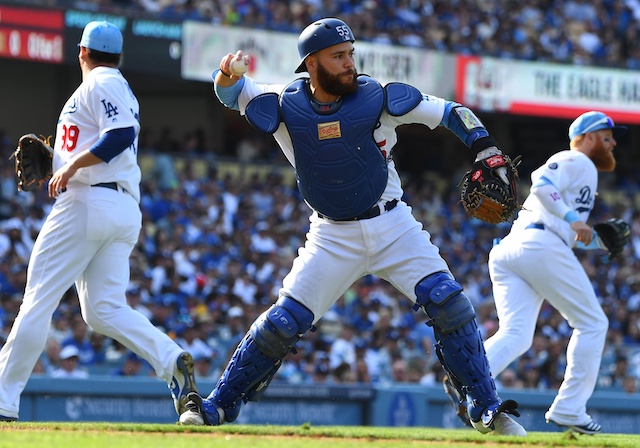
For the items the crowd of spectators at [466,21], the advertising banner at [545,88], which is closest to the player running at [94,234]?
the crowd of spectators at [466,21]

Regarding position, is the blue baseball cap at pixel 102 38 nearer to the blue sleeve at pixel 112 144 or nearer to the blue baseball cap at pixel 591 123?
the blue sleeve at pixel 112 144

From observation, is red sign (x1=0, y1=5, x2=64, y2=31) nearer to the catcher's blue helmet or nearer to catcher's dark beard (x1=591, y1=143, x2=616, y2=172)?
catcher's dark beard (x1=591, y1=143, x2=616, y2=172)

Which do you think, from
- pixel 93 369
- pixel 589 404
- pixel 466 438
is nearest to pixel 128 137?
pixel 466 438

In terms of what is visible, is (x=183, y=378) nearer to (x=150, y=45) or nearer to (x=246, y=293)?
(x=246, y=293)

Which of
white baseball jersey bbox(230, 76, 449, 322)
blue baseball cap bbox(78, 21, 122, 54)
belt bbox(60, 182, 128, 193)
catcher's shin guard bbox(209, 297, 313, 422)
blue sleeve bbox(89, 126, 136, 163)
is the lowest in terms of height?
catcher's shin guard bbox(209, 297, 313, 422)

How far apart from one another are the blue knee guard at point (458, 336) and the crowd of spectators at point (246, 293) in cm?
574

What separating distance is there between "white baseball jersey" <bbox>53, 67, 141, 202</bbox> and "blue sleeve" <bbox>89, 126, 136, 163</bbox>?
1.3 inches

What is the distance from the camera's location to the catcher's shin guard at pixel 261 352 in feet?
20.7

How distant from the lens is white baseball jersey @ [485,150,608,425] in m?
8.05

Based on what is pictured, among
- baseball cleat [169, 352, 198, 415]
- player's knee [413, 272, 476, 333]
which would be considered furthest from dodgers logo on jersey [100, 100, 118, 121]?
player's knee [413, 272, 476, 333]

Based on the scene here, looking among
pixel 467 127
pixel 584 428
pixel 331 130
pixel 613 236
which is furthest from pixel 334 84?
pixel 584 428

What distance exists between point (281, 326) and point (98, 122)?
162cm

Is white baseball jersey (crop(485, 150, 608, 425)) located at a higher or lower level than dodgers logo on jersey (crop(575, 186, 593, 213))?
lower

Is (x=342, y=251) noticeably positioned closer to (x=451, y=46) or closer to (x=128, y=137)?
(x=128, y=137)
